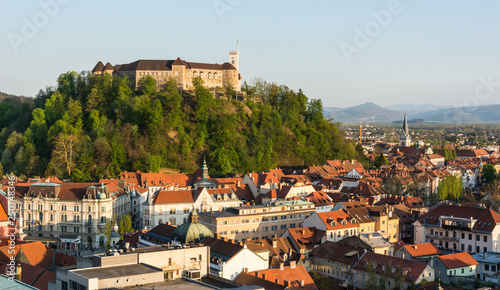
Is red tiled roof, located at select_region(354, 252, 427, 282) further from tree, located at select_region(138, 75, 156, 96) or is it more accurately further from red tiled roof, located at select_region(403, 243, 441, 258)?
tree, located at select_region(138, 75, 156, 96)

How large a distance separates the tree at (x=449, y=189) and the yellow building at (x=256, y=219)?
86.0 feet

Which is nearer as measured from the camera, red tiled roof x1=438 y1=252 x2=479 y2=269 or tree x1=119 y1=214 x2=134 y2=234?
red tiled roof x1=438 y1=252 x2=479 y2=269

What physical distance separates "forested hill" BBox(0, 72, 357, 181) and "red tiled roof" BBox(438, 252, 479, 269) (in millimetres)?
47361

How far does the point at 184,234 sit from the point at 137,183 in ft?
111

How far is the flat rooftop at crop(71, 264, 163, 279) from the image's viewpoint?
25453 mm

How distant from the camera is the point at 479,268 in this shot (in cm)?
4319

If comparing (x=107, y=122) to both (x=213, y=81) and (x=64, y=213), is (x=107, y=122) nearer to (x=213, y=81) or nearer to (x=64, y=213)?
(x=213, y=81)

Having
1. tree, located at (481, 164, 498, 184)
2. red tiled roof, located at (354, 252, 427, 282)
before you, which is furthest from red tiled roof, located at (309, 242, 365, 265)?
tree, located at (481, 164, 498, 184)

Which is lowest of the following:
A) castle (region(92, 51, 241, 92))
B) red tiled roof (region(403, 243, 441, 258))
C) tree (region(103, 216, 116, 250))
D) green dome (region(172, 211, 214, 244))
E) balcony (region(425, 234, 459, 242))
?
tree (region(103, 216, 116, 250))

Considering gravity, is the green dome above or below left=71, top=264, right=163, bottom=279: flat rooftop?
below

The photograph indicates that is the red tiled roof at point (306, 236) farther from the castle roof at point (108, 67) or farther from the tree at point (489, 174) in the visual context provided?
the tree at point (489, 174)

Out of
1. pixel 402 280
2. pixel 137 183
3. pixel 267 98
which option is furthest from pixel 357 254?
pixel 267 98

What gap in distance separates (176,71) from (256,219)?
47887 millimetres

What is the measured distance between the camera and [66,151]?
82500mm
